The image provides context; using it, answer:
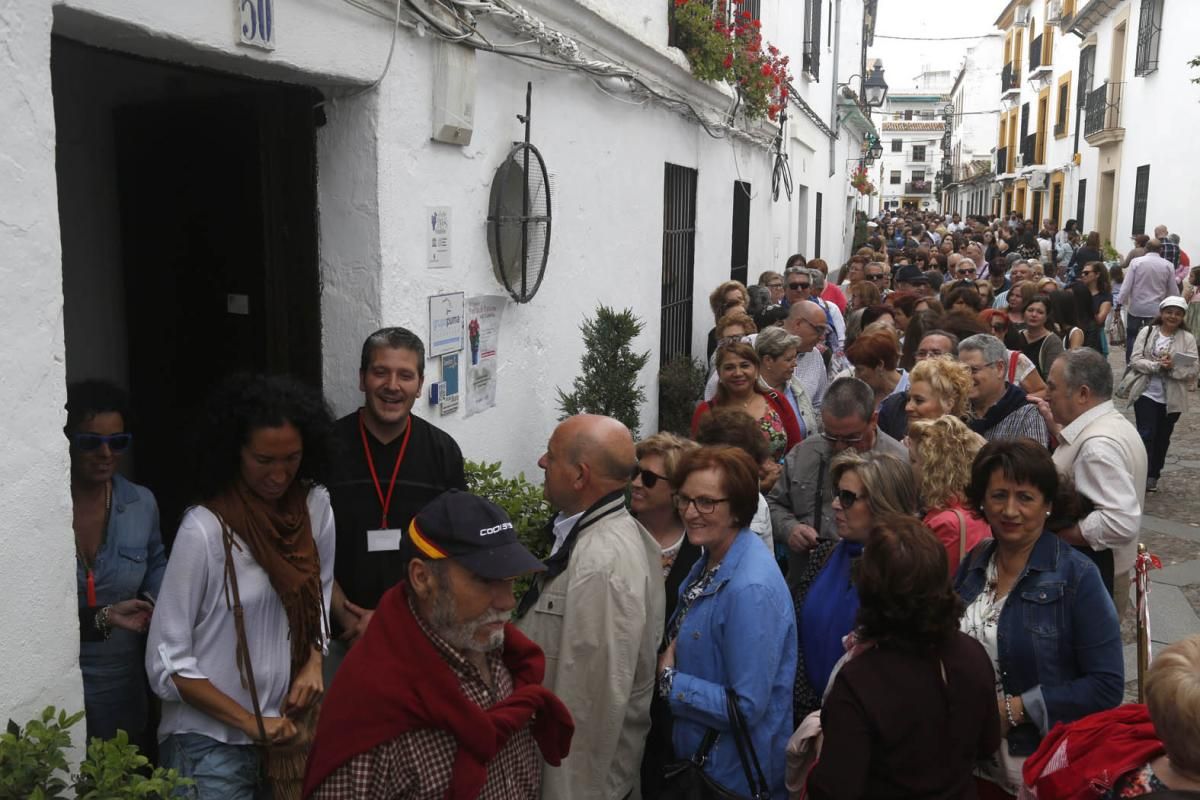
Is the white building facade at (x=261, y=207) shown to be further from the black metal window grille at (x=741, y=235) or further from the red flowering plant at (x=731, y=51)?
the black metal window grille at (x=741, y=235)

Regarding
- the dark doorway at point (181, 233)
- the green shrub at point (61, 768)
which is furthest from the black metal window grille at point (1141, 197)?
the green shrub at point (61, 768)

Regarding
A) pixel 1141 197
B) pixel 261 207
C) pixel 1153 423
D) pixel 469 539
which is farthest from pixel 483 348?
pixel 1141 197

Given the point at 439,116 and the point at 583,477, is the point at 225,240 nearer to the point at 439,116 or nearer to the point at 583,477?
the point at 439,116

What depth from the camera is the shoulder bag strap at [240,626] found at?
278cm

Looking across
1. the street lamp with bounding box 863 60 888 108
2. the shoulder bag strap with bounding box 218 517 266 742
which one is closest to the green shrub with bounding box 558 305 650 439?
the shoulder bag strap with bounding box 218 517 266 742

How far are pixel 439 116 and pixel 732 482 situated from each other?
223 centimetres

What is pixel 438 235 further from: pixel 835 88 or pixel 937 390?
pixel 835 88

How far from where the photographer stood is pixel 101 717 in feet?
10.4

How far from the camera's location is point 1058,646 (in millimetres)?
3117

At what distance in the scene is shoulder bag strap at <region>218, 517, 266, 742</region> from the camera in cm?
278

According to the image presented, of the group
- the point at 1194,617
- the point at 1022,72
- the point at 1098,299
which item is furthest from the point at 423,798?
the point at 1022,72

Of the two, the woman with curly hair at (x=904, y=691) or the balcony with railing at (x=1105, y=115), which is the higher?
the balcony with railing at (x=1105, y=115)

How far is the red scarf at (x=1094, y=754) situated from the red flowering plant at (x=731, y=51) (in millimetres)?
6864

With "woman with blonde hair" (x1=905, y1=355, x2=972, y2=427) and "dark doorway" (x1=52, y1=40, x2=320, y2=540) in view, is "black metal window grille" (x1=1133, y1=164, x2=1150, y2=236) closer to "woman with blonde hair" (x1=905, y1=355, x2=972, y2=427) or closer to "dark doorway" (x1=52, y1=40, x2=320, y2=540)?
"woman with blonde hair" (x1=905, y1=355, x2=972, y2=427)
